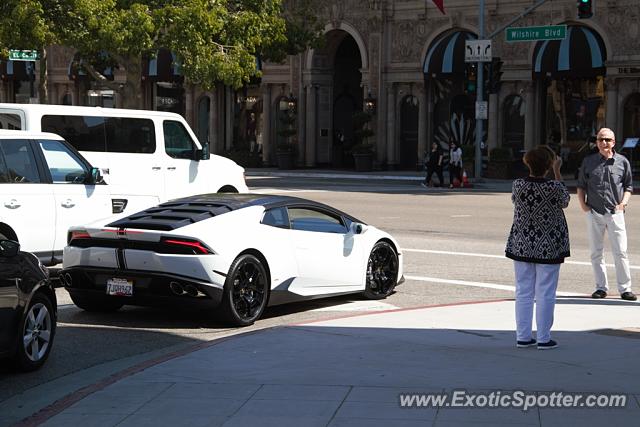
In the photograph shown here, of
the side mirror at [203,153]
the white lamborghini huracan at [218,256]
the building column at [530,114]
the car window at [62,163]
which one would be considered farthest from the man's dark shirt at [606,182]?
the building column at [530,114]

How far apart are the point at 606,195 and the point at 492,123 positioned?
115 ft

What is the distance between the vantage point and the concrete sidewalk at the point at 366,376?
7.36m

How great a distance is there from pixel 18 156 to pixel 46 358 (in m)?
4.68

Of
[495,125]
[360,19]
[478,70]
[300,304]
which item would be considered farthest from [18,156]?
[360,19]

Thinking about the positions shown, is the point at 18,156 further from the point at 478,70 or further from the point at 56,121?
the point at 478,70

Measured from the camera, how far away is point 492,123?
155 ft

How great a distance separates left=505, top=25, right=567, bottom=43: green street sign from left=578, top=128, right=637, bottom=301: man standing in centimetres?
2602

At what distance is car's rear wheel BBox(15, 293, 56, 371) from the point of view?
927 cm

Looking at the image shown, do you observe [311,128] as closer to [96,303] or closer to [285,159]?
[285,159]

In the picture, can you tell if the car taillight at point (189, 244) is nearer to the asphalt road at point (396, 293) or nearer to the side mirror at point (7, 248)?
the asphalt road at point (396, 293)

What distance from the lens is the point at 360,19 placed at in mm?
51344

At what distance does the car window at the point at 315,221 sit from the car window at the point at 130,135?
6.72 m

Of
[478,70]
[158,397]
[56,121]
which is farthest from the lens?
[478,70]

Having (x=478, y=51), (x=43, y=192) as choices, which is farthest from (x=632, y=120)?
(x=43, y=192)
